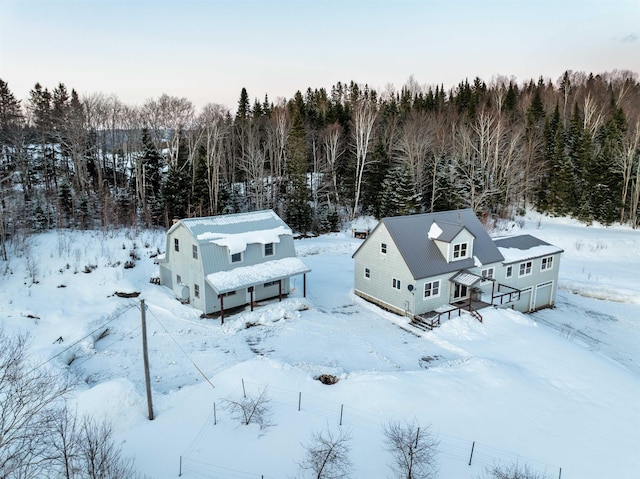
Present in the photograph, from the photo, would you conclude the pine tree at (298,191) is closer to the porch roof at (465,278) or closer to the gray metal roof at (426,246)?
the gray metal roof at (426,246)

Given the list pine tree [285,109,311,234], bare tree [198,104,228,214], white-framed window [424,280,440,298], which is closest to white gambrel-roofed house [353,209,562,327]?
white-framed window [424,280,440,298]

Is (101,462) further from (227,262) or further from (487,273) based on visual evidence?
(487,273)

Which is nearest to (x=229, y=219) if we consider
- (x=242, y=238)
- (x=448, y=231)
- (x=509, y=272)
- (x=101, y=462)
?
(x=242, y=238)

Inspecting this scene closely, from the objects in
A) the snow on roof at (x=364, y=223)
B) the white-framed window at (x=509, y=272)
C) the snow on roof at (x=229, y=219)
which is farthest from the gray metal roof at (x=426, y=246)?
the snow on roof at (x=364, y=223)

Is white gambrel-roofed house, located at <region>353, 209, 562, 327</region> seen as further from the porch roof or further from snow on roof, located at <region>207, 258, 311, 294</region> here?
snow on roof, located at <region>207, 258, 311, 294</region>

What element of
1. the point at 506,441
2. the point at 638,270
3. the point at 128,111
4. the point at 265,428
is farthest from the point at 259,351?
the point at 128,111

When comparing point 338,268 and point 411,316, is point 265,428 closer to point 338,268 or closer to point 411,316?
point 411,316
